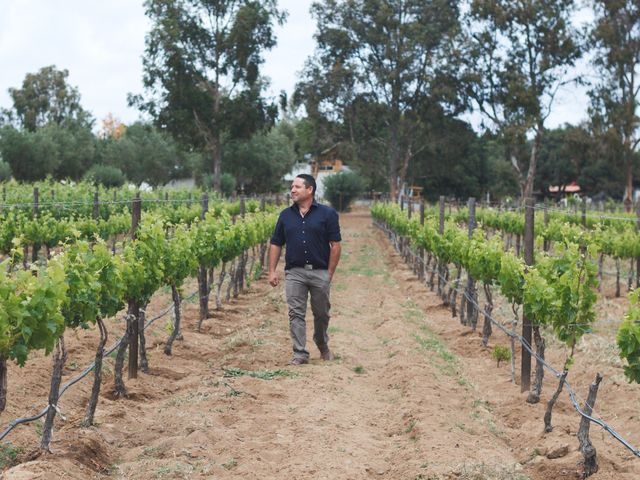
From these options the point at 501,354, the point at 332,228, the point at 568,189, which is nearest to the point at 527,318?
the point at 501,354

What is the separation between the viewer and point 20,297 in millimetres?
5207

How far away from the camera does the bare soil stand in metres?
5.75

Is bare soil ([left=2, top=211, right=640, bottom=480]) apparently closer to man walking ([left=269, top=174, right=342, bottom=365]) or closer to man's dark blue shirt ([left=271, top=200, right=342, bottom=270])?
man walking ([left=269, top=174, right=342, bottom=365])

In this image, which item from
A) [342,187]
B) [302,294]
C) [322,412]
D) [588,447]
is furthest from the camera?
[342,187]

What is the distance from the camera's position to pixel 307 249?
8703 mm

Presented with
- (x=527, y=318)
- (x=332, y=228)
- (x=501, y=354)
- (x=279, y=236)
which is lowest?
(x=501, y=354)

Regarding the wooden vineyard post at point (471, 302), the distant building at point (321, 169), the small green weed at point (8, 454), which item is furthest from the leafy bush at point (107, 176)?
the small green weed at point (8, 454)

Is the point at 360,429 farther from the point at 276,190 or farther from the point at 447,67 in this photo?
the point at 276,190

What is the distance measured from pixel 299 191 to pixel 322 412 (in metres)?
2.44

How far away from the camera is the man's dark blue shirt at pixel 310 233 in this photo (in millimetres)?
8688

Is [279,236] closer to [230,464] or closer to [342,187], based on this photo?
[230,464]

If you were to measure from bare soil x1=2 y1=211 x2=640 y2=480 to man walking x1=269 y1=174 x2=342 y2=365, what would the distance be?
724 mm

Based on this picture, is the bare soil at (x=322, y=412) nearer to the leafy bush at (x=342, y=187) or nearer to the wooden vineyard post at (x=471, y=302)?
the wooden vineyard post at (x=471, y=302)

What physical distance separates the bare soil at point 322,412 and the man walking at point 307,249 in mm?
724
